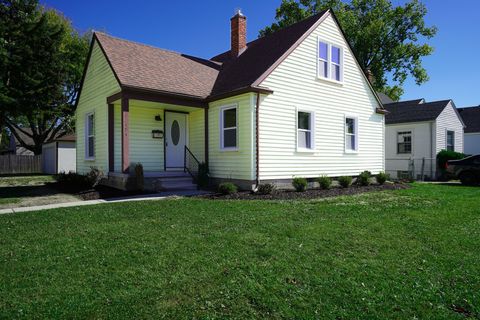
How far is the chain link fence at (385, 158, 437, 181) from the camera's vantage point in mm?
21188

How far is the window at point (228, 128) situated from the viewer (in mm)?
12602

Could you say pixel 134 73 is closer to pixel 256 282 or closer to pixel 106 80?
pixel 106 80

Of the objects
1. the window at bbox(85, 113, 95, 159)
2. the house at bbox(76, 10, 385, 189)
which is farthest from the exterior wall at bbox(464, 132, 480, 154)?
the window at bbox(85, 113, 95, 159)

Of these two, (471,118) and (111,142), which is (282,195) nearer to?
(111,142)

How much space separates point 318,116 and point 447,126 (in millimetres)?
13265

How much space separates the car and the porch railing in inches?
497

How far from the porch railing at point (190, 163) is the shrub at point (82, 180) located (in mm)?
3447

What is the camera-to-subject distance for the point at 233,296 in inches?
142

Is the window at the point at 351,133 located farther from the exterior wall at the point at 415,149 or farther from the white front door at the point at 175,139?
the exterior wall at the point at 415,149

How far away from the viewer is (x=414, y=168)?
2189cm

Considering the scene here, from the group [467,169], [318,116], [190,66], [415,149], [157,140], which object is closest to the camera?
[157,140]

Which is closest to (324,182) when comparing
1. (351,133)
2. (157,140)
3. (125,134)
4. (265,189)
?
(265,189)

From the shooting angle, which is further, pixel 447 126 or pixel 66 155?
pixel 66 155

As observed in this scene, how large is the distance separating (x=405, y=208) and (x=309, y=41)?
7.88 metres
